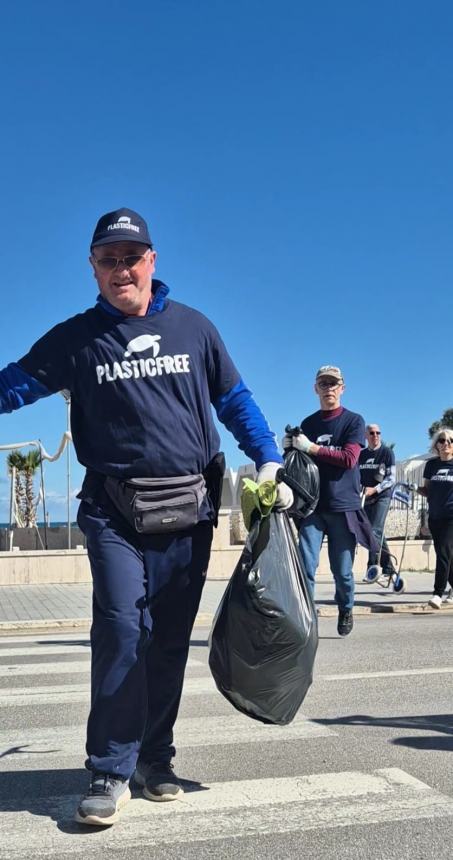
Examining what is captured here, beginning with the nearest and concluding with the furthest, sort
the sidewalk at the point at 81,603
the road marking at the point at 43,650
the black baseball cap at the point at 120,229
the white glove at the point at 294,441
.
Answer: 1. the black baseball cap at the point at 120,229
2. the white glove at the point at 294,441
3. the road marking at the point at 43,650
4. the sidewalk at the point at 81,603

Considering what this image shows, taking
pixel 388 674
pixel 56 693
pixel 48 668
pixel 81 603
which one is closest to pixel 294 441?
pixel 388 674

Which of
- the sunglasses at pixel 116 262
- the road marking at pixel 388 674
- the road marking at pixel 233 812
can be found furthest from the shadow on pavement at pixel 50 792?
the road marking at pixel 388 674

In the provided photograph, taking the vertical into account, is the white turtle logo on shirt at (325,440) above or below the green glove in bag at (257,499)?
above

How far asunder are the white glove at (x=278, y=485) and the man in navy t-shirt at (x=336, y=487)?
3640mm

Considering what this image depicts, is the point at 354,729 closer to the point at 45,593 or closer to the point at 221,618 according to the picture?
the point at 221,618

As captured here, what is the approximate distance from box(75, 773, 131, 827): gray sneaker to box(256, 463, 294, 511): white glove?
1.13 m

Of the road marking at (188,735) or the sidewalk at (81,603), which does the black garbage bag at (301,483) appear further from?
the sidewalk at (81,603)

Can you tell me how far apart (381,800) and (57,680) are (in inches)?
133

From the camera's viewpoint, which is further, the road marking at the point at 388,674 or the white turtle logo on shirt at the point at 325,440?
the white turtle logo on shirt at the point at 325,440

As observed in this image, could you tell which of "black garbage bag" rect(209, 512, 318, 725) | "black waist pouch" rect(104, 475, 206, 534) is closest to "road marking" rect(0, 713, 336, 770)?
"black garbage bag" rect(209, 512, 318, 725)

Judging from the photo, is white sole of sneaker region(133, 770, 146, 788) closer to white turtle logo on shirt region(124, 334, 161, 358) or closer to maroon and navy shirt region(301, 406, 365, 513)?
white turtle logo on shirt region(124, 334, 161, 358)

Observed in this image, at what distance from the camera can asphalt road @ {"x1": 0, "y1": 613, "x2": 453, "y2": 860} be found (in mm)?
3064

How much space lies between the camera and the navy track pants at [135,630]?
3.33 meters

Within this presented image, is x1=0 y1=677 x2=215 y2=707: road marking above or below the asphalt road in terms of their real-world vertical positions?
below
